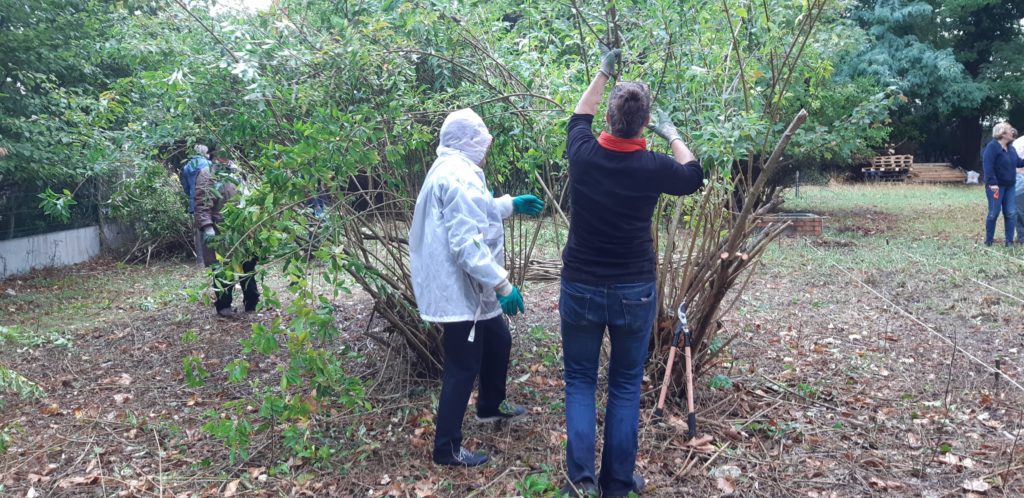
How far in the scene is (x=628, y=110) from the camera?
2.92 m

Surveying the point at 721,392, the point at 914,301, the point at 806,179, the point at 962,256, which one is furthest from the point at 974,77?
the point at 721,392

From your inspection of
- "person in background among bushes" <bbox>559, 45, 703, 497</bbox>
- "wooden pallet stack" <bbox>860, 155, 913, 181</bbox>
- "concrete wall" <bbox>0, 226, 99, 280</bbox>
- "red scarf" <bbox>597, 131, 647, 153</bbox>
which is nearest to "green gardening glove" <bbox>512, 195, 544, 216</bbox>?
"person in background among bushes" <bbox>559, 45, 703, 497</bbox>

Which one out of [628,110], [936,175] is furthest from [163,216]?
[936,175]

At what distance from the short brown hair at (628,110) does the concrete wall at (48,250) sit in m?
9.59

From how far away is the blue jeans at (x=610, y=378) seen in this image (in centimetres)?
307

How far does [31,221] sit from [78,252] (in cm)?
100

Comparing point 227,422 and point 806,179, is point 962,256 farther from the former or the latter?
point 806,179

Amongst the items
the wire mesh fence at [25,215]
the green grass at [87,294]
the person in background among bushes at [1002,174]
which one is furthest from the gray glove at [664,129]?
the wire mesh fence at [25,215]

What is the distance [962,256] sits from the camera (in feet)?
28.9

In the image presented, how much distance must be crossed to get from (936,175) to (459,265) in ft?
87.5

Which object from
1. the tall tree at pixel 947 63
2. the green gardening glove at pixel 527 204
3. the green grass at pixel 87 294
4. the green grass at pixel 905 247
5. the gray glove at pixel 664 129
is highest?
the tall tree at pixel 947 63

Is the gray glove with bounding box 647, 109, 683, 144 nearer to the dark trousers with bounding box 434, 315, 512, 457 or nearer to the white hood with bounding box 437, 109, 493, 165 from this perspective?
the white hood with bounding box 437, 109, 493, 165

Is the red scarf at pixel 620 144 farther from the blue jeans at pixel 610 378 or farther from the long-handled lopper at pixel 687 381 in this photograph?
the long-handled lopper at pixel 687 381

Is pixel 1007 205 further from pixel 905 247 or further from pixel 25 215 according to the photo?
pixel 25 215
